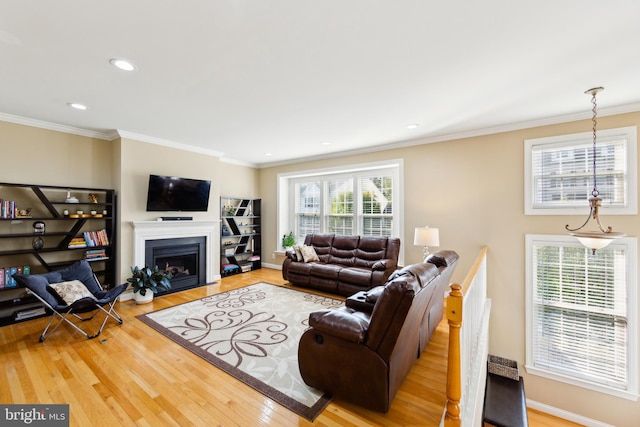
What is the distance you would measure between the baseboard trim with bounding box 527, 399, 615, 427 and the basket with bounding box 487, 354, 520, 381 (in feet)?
1.22

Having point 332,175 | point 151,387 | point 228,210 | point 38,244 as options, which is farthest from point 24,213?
point 332,175

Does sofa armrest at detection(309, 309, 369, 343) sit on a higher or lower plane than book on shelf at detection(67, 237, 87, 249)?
lower

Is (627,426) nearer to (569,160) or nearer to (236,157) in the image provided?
(569,160)

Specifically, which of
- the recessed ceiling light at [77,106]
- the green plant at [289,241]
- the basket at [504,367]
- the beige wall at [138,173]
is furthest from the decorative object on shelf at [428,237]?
the recessed ceiling light at [77,106]

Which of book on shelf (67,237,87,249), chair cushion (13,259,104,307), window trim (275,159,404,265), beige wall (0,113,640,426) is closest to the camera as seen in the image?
chair cushion (13,259,104,307)

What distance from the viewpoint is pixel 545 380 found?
3.40 metres

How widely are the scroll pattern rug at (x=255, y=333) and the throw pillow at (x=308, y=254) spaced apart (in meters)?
0.71

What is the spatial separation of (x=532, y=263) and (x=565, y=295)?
0.50 m

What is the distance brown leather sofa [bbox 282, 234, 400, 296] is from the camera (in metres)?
4.30

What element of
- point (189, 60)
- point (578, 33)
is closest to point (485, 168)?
point (578, 33)

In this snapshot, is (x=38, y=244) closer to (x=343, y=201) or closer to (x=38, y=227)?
(x=38, y=227)

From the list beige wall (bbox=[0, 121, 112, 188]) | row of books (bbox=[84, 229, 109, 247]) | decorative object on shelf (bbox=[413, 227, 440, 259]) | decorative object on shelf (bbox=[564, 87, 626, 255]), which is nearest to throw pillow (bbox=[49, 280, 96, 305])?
row of books (bbox=[84, 229, 109, 247])

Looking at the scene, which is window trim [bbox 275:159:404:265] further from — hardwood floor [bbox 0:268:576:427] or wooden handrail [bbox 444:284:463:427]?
wooden handrail [bbox 444:284:463:427]

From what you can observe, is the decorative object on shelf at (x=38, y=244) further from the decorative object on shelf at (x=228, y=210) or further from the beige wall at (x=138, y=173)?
the decorative object on shelf at (x=228, y=210)
